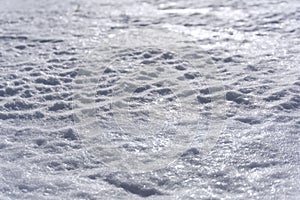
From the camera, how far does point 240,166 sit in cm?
213

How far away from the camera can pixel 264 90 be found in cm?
268

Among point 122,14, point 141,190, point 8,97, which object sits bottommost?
point 141,190

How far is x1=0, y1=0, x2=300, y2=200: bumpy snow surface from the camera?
2.09 m

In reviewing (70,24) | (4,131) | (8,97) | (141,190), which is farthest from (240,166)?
(70,24)

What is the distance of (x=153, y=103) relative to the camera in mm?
2623

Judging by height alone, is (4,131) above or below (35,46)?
below

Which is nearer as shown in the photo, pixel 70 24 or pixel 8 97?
pixel 8 97

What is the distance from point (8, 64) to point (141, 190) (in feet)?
4.76

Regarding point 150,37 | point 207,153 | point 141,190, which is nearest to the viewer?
point 141,190

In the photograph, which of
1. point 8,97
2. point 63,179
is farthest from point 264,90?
point 8,97

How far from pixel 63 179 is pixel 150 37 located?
1.45m

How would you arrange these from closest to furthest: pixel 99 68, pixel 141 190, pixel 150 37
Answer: pixel 141 190
pixel 99 68
pixel 150 37

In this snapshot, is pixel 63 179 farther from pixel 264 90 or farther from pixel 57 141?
pixel 264 90

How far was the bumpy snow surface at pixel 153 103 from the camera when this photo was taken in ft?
6.84
